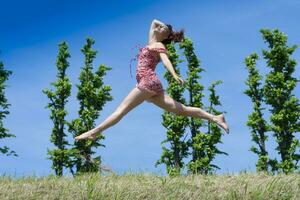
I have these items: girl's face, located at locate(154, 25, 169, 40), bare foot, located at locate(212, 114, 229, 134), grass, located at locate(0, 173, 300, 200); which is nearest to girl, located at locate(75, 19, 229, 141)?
bare foot, located at locate(212, 114, 229, 134)

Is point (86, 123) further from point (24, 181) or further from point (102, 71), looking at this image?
point (24, 181)

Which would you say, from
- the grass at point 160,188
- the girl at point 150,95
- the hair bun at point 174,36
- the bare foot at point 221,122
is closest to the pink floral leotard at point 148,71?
the girl at point 150,95

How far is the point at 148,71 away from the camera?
10305 mm

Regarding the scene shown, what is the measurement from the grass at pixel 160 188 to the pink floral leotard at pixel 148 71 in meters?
1.69

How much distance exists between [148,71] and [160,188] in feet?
7.86

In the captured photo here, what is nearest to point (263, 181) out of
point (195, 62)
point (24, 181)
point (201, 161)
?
point (24, 181)

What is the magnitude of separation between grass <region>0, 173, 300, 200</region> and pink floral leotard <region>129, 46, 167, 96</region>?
5.53 feet

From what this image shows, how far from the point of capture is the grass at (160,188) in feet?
28.3

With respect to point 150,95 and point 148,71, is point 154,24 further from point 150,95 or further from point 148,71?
point 150,95

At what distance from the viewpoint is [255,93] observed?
30.0 meters

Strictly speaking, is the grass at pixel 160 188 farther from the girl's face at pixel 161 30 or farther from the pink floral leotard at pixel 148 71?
the girl's face at pixel 161 30

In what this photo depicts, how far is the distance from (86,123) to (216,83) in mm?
7534

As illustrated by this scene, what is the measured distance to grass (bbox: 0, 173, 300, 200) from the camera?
8.62 m

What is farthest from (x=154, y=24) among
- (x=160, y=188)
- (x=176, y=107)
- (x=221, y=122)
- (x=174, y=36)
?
(x=160, y=188)
